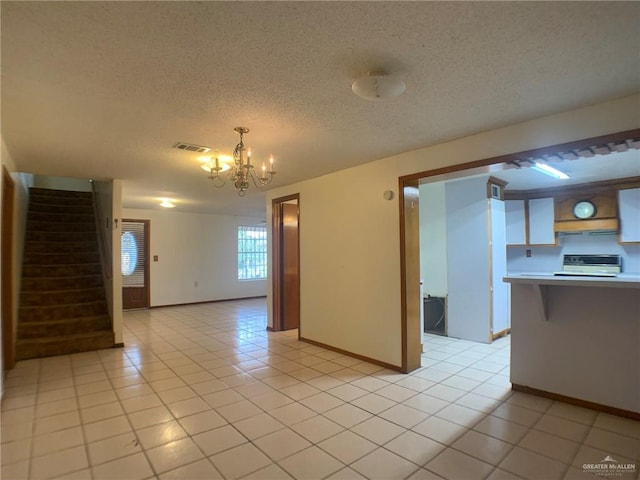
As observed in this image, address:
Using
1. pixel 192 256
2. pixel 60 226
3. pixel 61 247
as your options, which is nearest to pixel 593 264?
pixel 192 256

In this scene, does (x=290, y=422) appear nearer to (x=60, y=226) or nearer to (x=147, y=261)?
(x=60, y=226)

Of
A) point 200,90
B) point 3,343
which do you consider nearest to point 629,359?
point 200,90

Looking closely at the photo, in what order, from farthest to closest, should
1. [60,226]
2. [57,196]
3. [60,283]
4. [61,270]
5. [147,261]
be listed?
[147,261] → [57,196] → [60,226] → [61,270] → [60,283]

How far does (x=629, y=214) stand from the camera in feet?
17.2

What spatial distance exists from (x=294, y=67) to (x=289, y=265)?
161 inches

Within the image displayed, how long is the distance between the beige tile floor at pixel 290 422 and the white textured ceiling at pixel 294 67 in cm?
230

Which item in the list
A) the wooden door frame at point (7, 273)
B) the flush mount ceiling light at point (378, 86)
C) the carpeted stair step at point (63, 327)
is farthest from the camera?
the carpeted stair step at point (63, 327)

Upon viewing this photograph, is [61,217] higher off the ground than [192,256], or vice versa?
[61,217]

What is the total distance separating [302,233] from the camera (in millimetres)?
5012

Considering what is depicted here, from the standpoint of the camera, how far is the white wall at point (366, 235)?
9.13 ft

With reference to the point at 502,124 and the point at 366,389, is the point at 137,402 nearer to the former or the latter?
the point at 366,389

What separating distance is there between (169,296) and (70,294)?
2.79 meters

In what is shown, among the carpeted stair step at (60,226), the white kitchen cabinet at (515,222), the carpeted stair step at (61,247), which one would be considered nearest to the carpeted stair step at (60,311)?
the carpeted stair step at (61,247)

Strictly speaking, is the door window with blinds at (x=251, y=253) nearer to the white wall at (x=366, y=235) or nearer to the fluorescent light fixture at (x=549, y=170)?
the white wall at (x=366, y=235)
